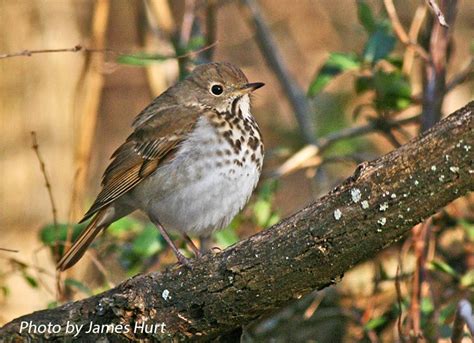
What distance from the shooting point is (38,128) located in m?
5.62

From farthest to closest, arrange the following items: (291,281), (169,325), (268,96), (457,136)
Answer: (268,96) < (169,325) < (291,281) < (457,136)

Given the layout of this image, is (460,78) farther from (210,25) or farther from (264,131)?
(264,131)

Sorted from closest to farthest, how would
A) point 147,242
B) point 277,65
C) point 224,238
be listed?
point 147,242, point 224,238, point 277,65

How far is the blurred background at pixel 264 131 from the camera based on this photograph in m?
4.45

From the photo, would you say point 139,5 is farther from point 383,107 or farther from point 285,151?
point 383,107

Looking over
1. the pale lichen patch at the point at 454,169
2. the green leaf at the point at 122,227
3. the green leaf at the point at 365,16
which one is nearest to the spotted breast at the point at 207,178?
the green leaf at the point at 122,227

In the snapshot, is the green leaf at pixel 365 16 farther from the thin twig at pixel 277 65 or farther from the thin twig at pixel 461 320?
the thin twig at pixel 461 320

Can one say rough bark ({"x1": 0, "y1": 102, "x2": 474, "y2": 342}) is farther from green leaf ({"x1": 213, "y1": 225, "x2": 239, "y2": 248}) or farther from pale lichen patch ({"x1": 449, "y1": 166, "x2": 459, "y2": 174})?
green leaf ({"x1": 213, "y1": 225, "x2": 239, "y2": 248})

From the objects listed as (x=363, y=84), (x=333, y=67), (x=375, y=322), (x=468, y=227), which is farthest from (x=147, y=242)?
(x=468, y=227)

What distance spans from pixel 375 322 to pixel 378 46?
1374 millimetres

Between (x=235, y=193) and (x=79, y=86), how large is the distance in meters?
1.50

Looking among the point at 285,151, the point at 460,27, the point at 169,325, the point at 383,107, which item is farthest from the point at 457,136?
the point at 460,27

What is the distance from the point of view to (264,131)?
297 inches

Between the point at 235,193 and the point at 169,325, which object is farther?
the point at 235,193
